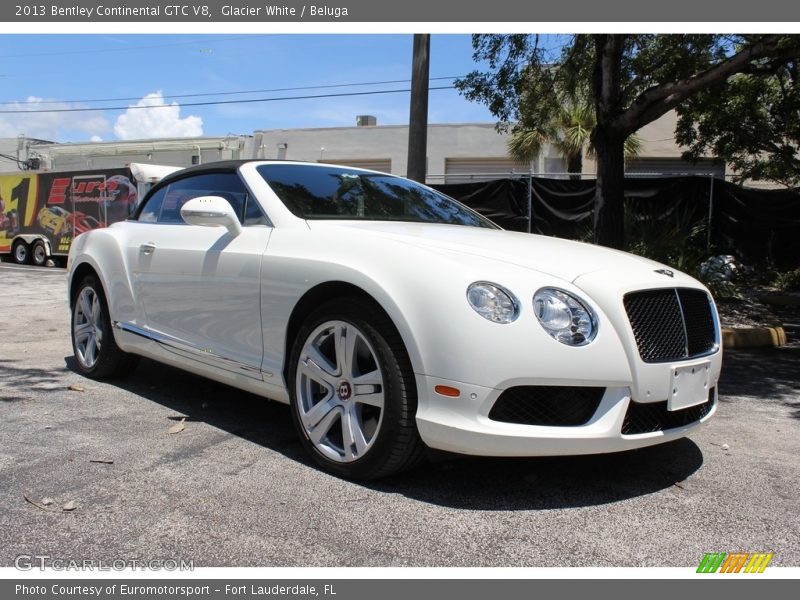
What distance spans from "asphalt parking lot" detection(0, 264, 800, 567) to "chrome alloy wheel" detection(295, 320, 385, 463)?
0.20 meters

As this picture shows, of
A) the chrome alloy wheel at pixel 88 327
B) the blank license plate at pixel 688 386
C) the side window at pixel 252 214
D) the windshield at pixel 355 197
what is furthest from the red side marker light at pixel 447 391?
the chrome alloy wheel at pixel 88 327

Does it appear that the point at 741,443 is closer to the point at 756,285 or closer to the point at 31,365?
the point at 31,365

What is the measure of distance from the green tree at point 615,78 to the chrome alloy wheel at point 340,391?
21.3 feet

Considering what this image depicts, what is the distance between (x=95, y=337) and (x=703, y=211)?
10246mm

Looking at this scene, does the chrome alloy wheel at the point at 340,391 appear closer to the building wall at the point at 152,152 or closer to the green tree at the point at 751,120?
the green tree at the point at 751,120

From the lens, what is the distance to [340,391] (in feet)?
10.8

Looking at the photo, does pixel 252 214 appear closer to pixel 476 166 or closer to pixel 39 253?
pixel 39 253

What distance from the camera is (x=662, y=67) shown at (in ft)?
29.2

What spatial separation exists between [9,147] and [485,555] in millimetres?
43088

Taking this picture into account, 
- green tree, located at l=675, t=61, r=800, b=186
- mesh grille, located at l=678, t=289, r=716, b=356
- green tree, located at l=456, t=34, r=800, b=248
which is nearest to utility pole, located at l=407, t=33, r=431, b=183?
green tree, located at l=456, t=34, r=800, b=248

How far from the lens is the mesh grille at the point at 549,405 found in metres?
2.90

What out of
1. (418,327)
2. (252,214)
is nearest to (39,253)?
(252,214)

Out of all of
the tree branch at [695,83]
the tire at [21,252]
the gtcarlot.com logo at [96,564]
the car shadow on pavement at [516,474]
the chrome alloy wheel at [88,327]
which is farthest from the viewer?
the tire at [21,252]
